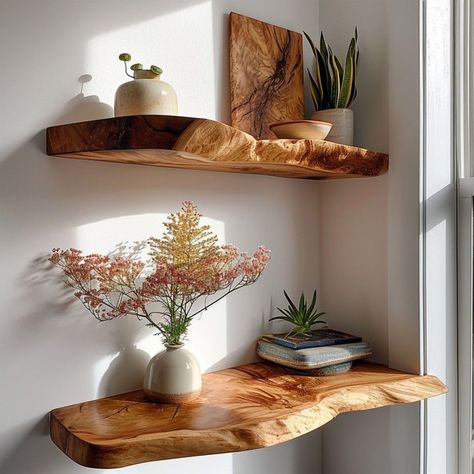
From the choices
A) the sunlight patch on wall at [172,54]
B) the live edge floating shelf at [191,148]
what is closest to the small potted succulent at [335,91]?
the live edge floating shelf at [191,148]

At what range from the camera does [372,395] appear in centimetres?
134

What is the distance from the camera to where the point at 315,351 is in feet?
4.78

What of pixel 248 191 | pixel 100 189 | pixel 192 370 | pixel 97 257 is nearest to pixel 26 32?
pixel 100 189

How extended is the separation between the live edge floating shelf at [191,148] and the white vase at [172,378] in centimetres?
41

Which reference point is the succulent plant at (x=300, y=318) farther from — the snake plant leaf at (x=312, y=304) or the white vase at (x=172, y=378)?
the white vase at (x=172, y=378)

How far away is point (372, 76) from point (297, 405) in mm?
892

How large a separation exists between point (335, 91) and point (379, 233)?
1.28 ft

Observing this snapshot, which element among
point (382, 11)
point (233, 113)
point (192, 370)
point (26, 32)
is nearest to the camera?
point (26, 32)

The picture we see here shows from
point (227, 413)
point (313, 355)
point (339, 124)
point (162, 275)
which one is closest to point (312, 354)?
point (313, 355)

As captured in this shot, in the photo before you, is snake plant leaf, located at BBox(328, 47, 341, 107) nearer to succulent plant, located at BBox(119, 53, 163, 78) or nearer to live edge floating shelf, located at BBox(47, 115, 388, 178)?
live edge floating shelf, located at BBox(47, 115, 388, 178)

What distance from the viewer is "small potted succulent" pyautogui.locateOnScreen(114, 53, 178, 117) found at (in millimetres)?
1146

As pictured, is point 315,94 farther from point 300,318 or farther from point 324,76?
point 300,318

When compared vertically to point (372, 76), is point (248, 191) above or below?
below

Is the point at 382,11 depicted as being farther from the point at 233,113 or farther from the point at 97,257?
the point at 97,257
